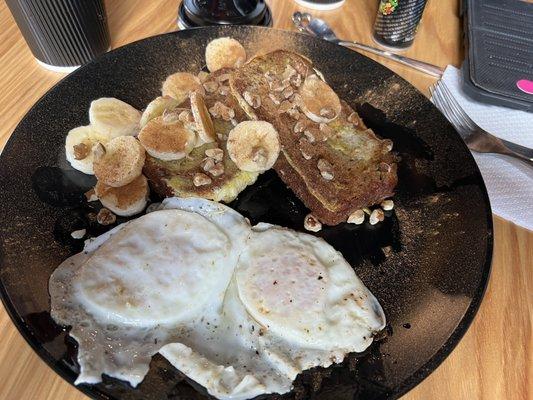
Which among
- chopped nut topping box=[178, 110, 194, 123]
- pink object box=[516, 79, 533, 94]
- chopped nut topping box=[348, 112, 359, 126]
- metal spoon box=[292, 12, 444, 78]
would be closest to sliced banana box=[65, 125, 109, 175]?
chopped nut topping box=[178, 110, 194, 123]

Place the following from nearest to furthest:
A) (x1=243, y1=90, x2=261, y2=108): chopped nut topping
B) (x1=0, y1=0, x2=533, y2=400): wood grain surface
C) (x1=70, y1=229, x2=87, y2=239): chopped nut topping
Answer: (x1=0, y1=0, x2=533, y2=400): wood grain surface < (x1=70, y1=229, x2=87, y2=239): chopped nut topping < (x1=243, y1=90, x2=261, y2=108): chopped nut topping

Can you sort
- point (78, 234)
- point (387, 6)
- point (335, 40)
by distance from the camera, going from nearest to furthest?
point (78, 234)
point (387, 6)
point (335, 40)

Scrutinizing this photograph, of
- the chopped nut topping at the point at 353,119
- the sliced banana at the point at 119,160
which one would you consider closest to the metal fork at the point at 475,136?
the chopped nut topping at the point at 353,119

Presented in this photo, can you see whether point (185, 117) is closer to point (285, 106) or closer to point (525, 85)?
point (285, 106)

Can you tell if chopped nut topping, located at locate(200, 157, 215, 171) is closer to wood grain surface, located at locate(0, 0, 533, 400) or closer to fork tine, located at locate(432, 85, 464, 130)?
wood grain surface, located at locate(0, 0, 533, 400)

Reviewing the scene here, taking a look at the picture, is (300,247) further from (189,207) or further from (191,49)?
(191,49)

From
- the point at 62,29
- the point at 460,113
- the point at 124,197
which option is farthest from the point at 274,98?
the point at 62,29
